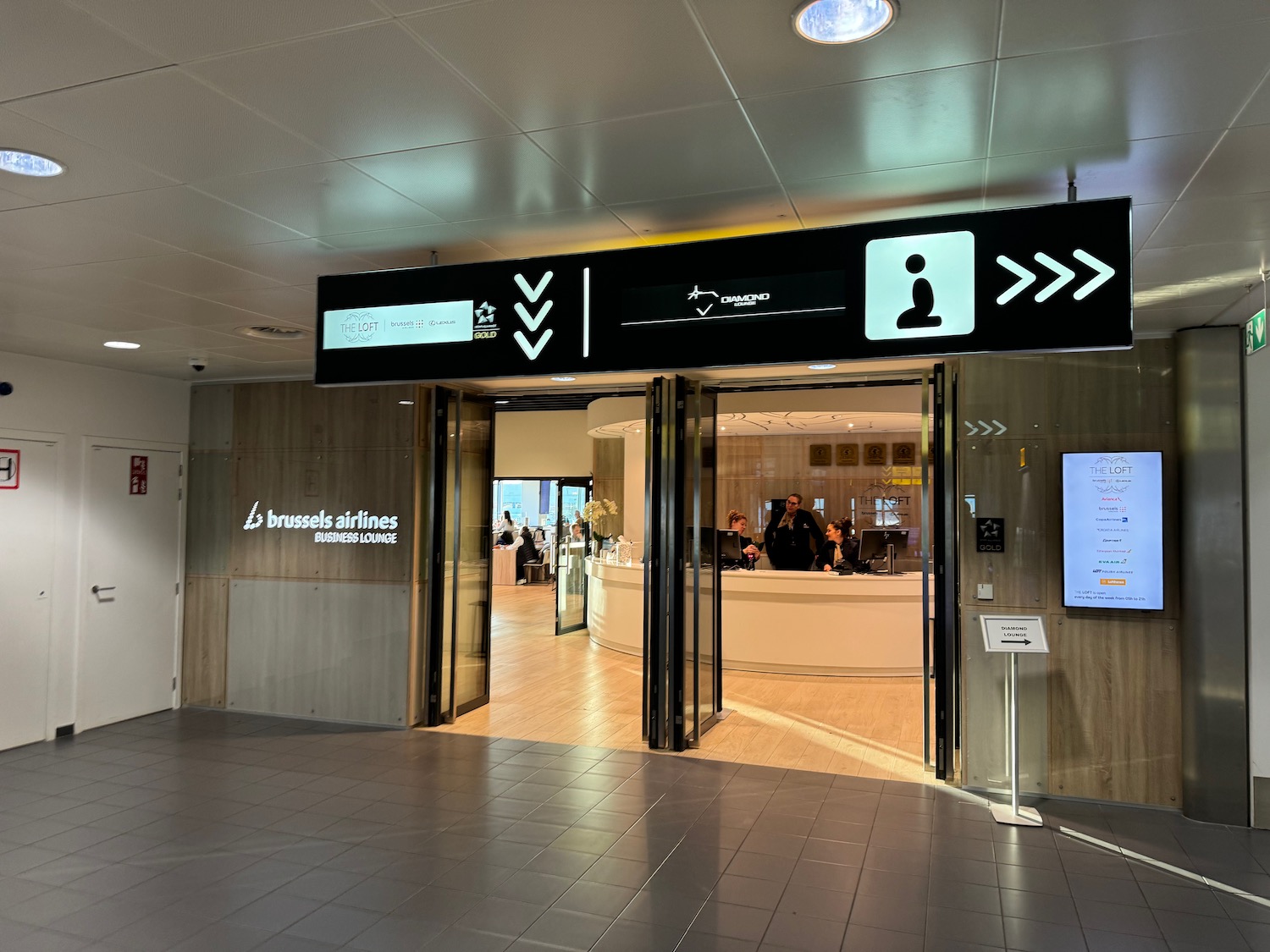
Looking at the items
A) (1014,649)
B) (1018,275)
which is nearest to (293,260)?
(1018,275)

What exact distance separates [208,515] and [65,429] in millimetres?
1413

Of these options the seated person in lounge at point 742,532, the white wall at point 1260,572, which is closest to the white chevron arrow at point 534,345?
the white wall at point 1260,572

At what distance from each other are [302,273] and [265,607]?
4167mm

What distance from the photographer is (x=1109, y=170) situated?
9.97ft

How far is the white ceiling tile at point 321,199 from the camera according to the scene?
10.5 ft

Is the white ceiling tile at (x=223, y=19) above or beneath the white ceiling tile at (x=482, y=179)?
beneath

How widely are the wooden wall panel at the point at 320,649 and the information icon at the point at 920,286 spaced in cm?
517

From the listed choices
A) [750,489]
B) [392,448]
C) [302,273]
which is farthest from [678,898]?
[750,489]

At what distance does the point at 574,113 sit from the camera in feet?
8.83

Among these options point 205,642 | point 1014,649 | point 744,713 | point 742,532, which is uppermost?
point 742,532

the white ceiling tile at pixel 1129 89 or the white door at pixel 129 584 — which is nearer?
the white ceiling tile at pixel 1129 89

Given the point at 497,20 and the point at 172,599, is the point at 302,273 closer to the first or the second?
the point at 497,20

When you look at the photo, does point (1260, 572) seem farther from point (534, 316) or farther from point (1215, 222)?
point (534, 316)

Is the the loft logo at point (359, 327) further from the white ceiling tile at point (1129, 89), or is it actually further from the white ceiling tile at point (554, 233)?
the white ceiling tile at point (1129, 89)
